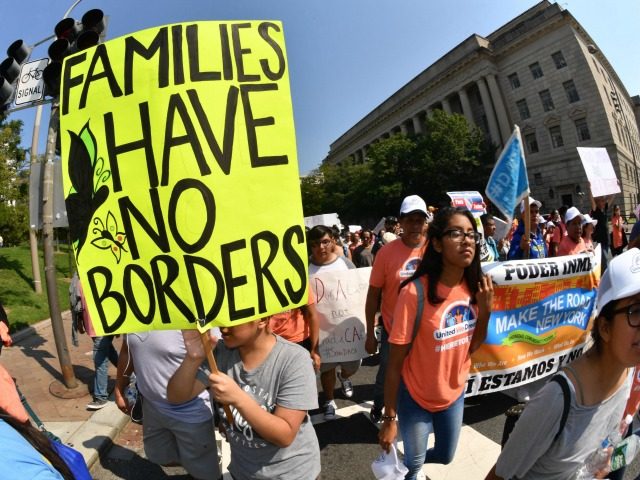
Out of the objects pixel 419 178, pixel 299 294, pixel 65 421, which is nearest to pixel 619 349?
pixel 299 294

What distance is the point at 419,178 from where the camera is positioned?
139 ft

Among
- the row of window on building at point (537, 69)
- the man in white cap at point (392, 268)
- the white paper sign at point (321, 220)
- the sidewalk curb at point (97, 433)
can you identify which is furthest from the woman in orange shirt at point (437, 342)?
the row of window on building at point (537, 69)

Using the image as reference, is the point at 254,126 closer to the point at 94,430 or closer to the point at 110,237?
the point at 110,237

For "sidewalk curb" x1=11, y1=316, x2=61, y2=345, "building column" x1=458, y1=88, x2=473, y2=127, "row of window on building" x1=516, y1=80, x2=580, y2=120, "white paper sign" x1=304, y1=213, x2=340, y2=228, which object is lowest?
"sidewalk curb" x1=11, y1=316, x2=61, y2=345

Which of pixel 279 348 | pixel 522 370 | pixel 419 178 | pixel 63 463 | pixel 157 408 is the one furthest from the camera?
pixel 419 178

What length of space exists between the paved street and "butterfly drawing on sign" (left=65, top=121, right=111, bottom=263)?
2.51 metres

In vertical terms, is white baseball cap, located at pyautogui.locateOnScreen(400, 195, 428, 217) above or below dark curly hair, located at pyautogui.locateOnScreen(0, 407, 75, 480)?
above

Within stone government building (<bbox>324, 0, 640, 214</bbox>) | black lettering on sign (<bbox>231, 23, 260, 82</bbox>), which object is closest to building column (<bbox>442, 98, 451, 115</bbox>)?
stone government building (<bbox>324, 0, 640, 214</bbox>)

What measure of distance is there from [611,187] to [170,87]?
678 centimetres

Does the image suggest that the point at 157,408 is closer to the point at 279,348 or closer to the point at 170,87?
the point at 279,348

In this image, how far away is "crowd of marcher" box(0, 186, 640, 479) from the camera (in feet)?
4.31

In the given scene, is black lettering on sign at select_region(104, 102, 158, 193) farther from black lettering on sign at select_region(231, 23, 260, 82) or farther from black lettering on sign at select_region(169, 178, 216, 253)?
black lettering on sign at select_region(231, 23, 260, 82)

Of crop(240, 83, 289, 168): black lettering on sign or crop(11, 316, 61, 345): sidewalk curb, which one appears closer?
crop(240, 83, 289, 168): black lettering on sign

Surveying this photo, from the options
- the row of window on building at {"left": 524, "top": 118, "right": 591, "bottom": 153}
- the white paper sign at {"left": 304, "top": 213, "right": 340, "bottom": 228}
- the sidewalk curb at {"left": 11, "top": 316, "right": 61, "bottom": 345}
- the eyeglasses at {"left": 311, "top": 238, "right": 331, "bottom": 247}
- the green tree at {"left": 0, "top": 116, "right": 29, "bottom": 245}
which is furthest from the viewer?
the row of window on building at {"left": 524, "top": 118, "right": 591, "bottom": 153}
